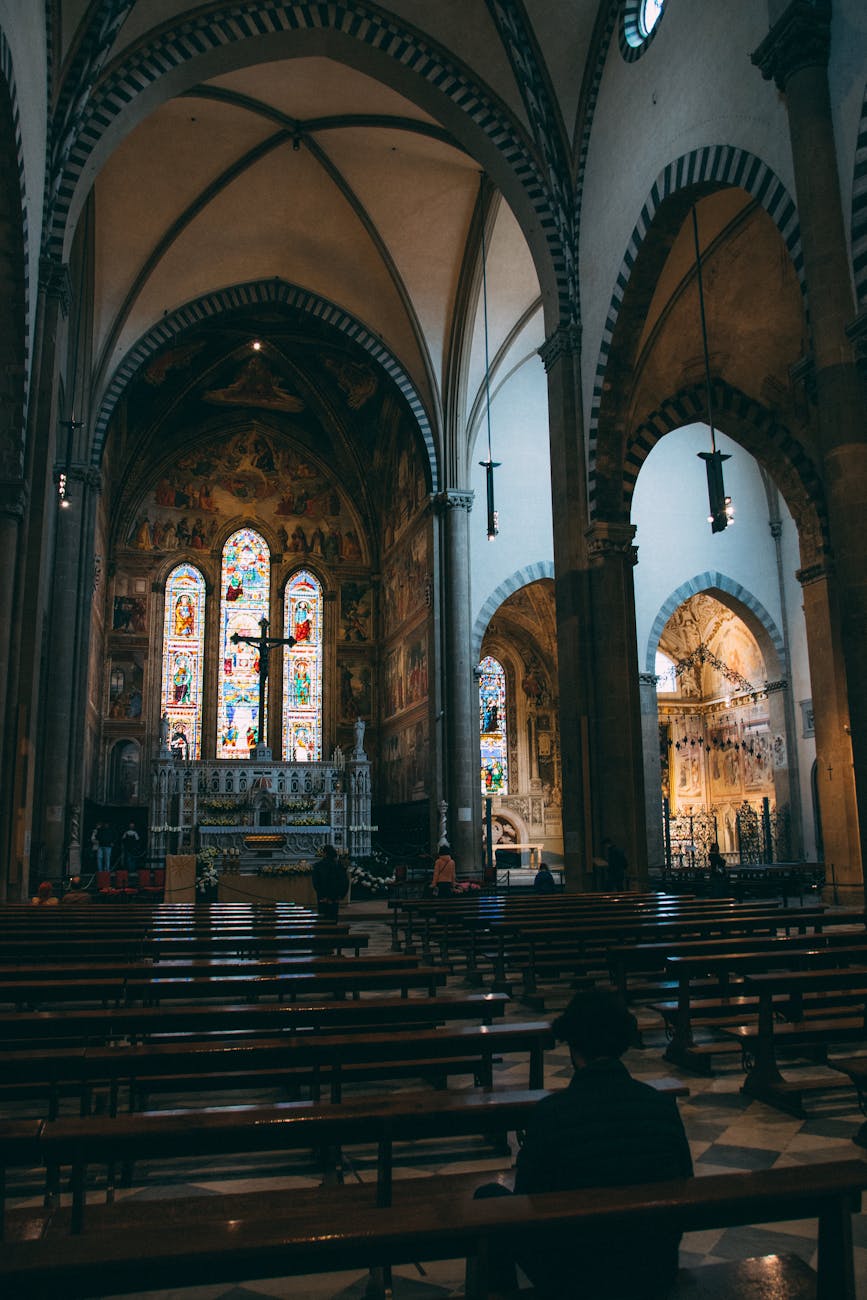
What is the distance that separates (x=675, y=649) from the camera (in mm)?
32062

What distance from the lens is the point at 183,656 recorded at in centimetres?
3186

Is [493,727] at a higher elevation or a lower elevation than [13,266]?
lower

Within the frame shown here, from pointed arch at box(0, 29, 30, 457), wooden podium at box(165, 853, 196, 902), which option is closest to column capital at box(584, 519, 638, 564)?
Answer: wooden podium at box(165, 853, 196, 902)

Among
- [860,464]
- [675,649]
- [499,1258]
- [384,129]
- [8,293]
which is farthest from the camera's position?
[675,649]

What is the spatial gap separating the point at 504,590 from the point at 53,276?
14222mm

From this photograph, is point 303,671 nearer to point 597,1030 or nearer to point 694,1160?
point 694,1160

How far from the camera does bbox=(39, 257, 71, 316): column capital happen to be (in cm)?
1391

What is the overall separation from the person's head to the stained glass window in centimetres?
2892

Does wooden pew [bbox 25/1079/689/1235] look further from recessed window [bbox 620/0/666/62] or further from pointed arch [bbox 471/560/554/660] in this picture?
pointed arch [bbox 471/560/554/660]

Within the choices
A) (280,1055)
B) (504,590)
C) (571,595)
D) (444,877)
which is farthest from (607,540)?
(280,1055)

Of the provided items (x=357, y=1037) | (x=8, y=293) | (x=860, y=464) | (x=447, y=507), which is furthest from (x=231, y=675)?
(x=357, y=1037)

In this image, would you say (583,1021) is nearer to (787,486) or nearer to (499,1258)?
(499,1258)

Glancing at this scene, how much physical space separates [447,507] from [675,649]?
415 inches

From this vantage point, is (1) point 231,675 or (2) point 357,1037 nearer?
(2) point 357,1037
